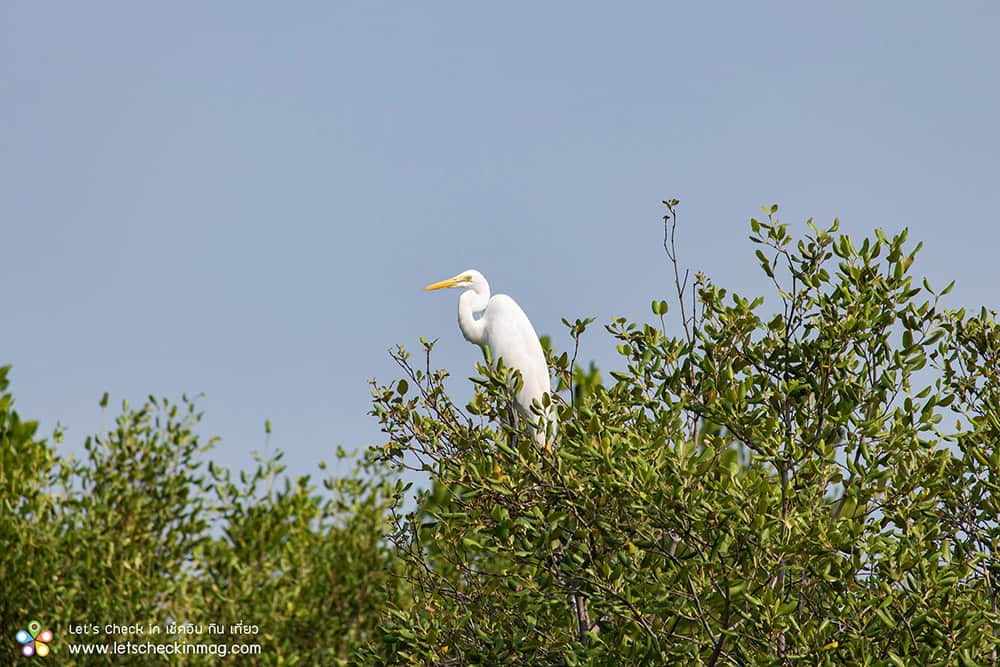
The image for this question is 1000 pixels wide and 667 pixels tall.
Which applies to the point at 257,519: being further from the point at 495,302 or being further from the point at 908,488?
the point at 908,488

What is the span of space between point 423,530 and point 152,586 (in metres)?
7.79

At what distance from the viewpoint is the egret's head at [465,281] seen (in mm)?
12602

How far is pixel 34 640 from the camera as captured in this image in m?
16.7

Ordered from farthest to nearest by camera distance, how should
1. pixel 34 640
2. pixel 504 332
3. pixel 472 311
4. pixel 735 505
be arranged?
pixel 34 640, pixel 472 311, pixel 504 332, pixel 735 505

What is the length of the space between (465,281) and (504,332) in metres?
1.28

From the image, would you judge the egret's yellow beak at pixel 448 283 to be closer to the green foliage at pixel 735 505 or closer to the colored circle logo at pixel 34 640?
the green foliage at pixel 735 505

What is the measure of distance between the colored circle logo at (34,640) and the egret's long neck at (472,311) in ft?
28.3

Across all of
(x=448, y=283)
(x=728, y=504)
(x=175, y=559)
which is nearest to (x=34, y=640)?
(x=175, y=559)

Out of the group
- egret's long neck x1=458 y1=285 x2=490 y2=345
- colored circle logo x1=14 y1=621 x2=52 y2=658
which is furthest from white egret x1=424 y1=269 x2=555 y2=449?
colored circle logo x1=14 y1=621 x2=52 y2=658

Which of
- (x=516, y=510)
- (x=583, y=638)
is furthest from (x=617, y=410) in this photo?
(x=583, y=638)

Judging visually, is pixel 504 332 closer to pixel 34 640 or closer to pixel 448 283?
pixel 448 283

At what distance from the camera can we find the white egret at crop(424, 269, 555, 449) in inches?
444

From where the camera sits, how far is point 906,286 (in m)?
9.22

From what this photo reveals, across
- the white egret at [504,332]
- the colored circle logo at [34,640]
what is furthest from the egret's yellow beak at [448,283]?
the colored circle logo at [34,640]
